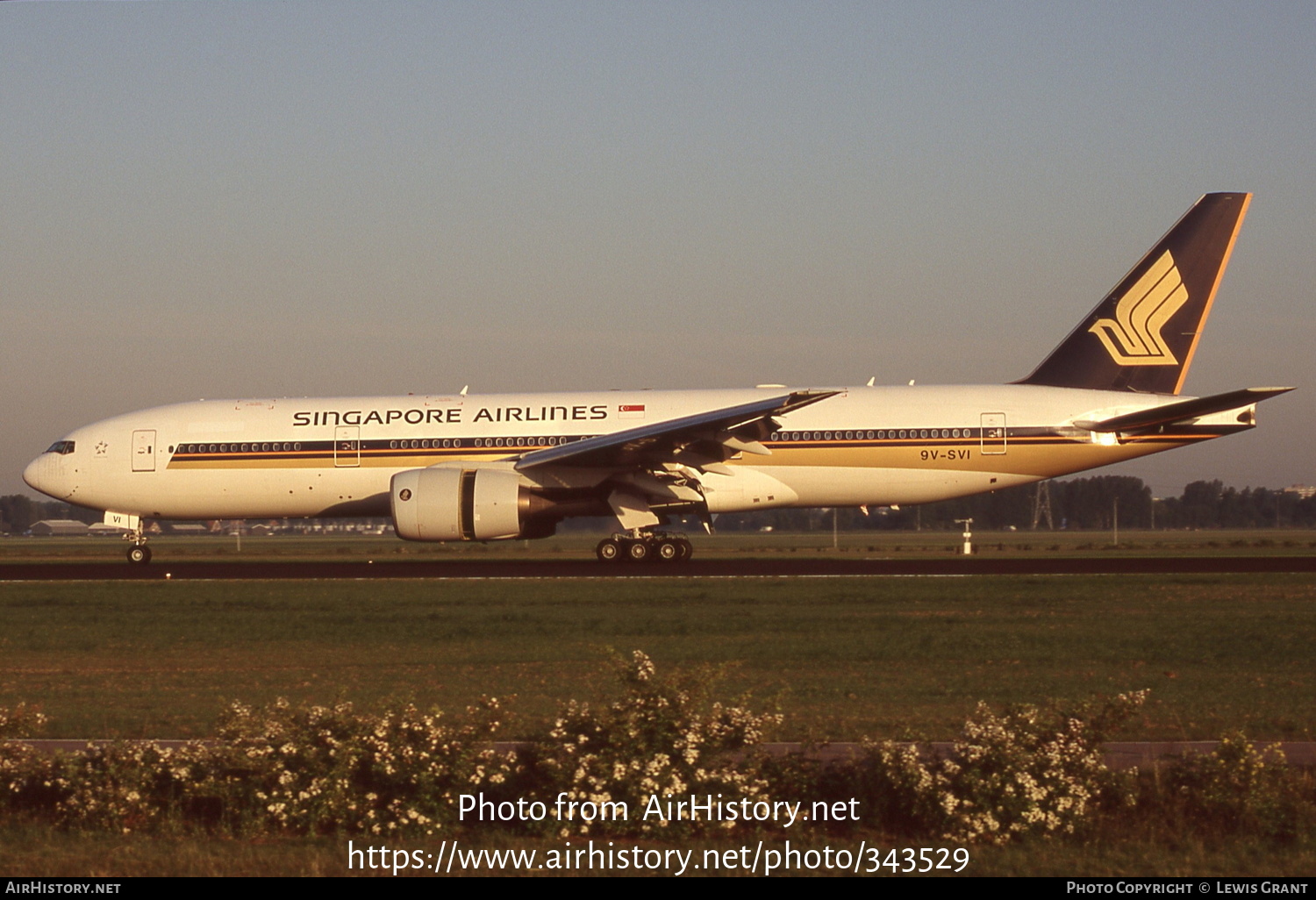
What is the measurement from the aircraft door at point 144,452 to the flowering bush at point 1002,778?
26.6 metres

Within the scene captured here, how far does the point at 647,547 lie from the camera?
28.6 metres

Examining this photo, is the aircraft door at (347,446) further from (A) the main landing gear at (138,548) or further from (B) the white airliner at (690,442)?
(A) the main landing gear at (138,548)

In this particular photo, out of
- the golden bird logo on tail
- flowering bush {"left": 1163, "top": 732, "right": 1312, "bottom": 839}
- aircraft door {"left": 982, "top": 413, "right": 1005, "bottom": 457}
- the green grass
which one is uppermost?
the golden bird logo on tail

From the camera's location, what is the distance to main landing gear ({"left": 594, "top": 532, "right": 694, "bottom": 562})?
2847 cm

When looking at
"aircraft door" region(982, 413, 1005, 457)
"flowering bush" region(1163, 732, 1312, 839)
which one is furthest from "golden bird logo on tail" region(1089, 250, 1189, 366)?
"flowering bush" region(1163, 732, 1312, 839)

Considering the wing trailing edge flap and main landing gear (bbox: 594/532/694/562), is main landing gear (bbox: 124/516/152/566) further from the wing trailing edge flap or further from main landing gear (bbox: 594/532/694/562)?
the wing trailing edge flap

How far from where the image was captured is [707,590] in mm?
21688

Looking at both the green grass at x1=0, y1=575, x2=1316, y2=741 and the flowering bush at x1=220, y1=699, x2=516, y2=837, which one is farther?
the green grass at x1=0, y1=575, x2=1316, y2=741

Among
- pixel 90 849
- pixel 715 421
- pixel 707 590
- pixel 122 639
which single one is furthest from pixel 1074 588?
pixel 90 849

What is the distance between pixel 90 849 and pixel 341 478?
75.2 feet

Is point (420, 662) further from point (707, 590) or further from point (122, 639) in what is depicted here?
point (707, 590)

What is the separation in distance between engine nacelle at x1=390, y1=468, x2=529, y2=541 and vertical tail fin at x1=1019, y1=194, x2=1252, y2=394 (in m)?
12.4

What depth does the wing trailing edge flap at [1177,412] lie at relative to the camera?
85.6 ft

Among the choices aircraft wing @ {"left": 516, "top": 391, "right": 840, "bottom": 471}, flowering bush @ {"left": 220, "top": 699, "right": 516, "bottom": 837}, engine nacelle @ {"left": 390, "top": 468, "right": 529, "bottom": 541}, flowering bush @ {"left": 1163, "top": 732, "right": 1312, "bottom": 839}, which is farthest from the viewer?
engine nacelle @ {"left": 390, "top": 468, "right": 529, "bottom": 541}
